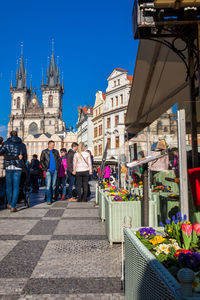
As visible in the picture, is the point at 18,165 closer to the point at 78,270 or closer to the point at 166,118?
the point at 78,270

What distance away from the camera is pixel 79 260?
2.78m

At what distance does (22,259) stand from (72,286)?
89 centimetres

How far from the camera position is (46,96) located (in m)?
102

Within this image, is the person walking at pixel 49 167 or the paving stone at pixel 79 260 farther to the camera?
the person walking at pixel 49 167

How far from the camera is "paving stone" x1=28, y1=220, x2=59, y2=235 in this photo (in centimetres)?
406

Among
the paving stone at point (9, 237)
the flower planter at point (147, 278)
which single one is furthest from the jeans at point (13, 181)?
the flower planter at point (147, 278)

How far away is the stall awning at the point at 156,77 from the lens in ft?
Answer: 12.7

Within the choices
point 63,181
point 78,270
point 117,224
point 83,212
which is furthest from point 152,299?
point 63,181

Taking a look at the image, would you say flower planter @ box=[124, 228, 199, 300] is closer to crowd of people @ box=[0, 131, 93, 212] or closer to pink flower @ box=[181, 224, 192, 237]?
pink flower @ box=[181, 224, 192, 237]

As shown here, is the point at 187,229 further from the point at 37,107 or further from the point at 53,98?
the point at 53,98

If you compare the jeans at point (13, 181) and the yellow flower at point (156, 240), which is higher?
the jeans at point (13, 181)

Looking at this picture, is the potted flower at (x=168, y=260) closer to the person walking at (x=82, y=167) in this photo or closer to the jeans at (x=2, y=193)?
the person walking at (x=82, y=167)

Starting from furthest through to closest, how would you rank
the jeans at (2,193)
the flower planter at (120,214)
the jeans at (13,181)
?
the jeans at (2,193) < the jeans at (13,181) < the flower planter at (120,214)

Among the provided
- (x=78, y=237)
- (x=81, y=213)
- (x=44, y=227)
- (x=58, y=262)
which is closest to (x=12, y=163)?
(x=81, y=213)
